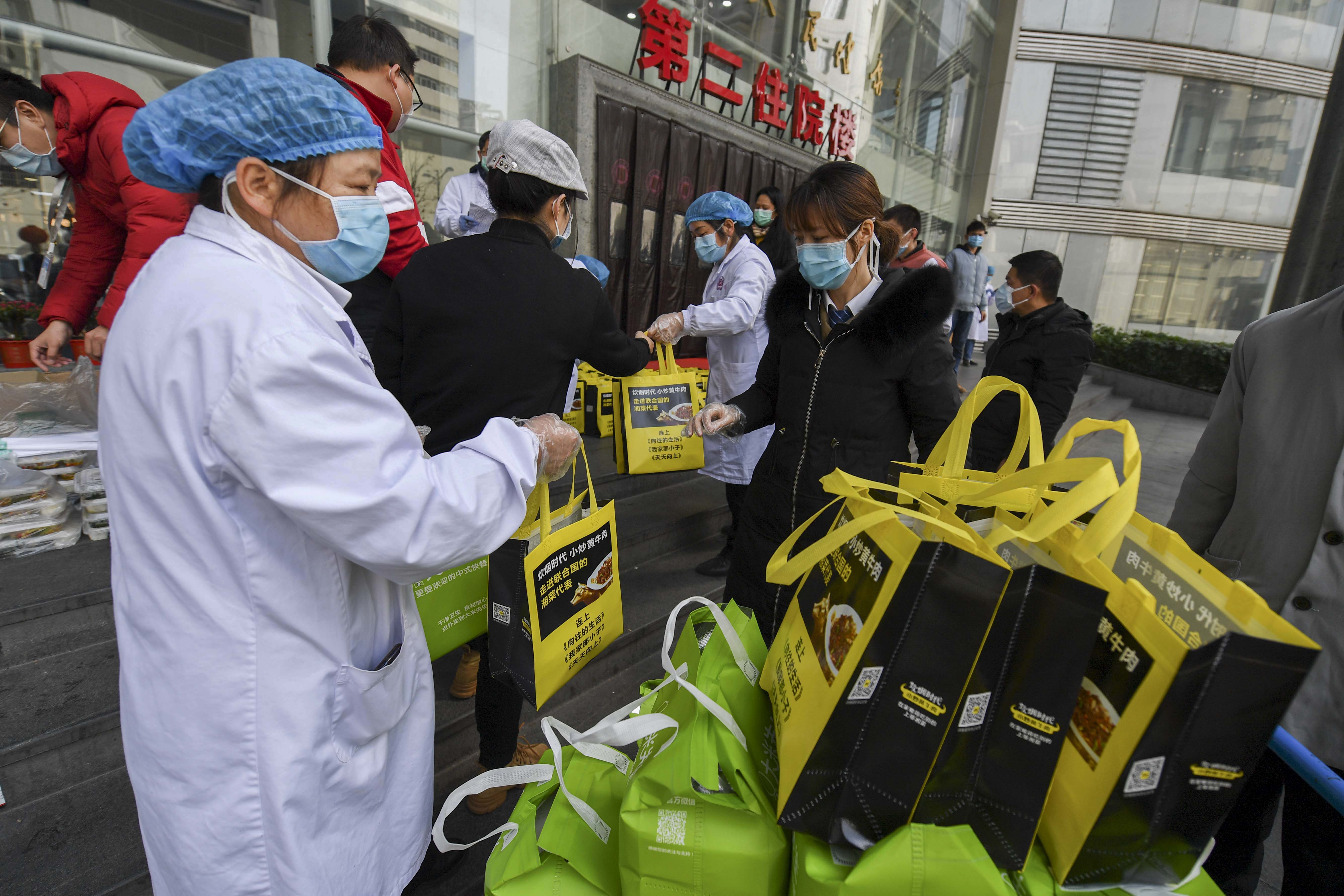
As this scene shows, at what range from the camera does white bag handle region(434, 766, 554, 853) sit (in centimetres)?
97

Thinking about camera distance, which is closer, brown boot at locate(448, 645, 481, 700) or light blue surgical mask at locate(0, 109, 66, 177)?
light blue surgical mask at locate(0, 109, 66, 177)

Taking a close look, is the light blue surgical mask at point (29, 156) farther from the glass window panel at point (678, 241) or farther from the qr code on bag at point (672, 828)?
the glass window panel at point (678, 241)

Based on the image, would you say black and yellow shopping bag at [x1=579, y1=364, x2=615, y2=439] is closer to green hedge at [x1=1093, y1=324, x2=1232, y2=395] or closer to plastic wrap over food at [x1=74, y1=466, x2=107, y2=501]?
plastic wrap over food at [x1=74, y1=466, x2=107, y2=501]

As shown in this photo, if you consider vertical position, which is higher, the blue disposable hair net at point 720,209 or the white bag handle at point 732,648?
the blue disposable hair net at point 720,209

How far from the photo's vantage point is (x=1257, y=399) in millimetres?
1444

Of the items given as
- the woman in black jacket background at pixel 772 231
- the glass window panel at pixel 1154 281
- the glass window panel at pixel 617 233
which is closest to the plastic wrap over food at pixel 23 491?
the woman in black jacket background at pixel 772 231

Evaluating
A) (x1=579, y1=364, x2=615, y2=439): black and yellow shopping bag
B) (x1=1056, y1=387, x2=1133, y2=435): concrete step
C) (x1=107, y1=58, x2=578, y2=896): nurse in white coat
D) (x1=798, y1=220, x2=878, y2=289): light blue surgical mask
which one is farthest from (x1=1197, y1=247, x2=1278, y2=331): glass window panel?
(x1=107, y1=58, x2=578, y2=896): nurse in white coat

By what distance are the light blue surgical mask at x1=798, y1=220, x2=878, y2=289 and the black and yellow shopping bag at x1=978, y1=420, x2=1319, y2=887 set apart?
123 centimetres

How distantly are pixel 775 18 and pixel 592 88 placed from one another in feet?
12.4

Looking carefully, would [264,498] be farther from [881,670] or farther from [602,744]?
[881,670]

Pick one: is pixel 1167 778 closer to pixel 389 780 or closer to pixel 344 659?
pixel 344 659

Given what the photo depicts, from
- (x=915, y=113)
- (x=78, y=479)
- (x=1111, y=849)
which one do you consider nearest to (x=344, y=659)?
(x=1111, y=849)

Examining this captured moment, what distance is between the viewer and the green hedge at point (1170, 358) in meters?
9.77

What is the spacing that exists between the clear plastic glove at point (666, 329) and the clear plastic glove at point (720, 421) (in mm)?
896
